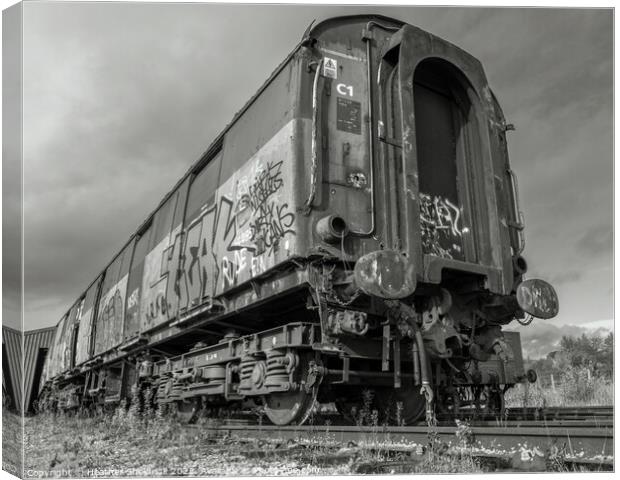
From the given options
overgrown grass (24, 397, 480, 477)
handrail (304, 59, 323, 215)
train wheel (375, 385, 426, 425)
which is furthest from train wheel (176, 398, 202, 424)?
handrail (304, 59, 323, 215)

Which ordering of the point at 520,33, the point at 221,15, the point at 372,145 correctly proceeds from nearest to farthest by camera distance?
the point at 221,15 → the point at 520,33 → the point at 372,145

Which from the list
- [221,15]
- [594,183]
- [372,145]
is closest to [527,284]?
[594,183]

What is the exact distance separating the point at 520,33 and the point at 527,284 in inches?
89.4

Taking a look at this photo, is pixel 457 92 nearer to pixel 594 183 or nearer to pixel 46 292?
pixel 594 183

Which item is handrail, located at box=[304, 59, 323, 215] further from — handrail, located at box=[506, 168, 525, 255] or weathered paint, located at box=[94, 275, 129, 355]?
weathered paint, located at box=[94, 275, 129, 355]

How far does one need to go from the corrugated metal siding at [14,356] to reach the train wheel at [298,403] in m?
2.30

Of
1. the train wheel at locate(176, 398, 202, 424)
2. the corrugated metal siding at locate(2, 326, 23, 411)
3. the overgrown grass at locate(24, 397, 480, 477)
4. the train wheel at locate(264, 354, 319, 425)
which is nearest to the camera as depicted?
the overgrown grass at locate(24, 397, 480, 477)

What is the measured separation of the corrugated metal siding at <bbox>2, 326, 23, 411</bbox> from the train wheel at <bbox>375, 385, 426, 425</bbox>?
142 inches

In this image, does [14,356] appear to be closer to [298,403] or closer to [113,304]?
[298,403]

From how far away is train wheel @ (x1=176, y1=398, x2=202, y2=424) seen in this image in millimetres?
7629

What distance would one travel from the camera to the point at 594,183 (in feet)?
15.6

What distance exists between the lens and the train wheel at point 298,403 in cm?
507

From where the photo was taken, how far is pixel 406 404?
5957 mm

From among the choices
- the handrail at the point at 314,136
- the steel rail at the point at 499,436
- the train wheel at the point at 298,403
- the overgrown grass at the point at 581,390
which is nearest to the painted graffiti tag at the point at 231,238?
the handrail at the point at 314,136
